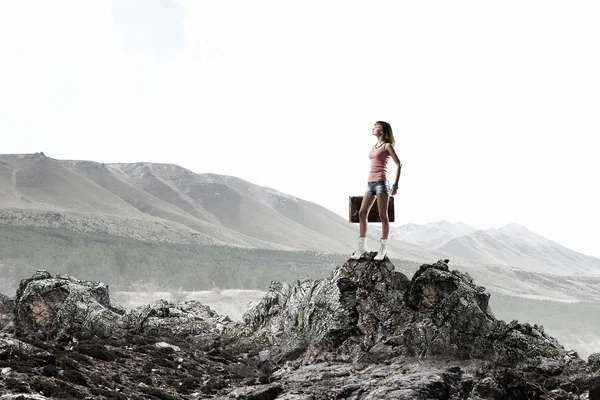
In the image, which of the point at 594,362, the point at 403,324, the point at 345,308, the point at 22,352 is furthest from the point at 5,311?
the point at 594,362

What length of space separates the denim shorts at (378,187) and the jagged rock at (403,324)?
2.98 metres

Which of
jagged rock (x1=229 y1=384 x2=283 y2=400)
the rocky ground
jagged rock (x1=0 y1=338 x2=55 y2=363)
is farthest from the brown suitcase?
jagged rock (x1=0 y1=338 x2=55 y2=363)

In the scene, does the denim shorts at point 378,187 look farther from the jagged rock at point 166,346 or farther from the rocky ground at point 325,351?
the jagged rock at point 166,346

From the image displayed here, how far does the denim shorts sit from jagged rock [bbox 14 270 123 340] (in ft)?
46.7

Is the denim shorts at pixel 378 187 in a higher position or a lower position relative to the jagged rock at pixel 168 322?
higher

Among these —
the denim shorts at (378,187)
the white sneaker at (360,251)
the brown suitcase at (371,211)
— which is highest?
the denim shorts at (378,187)

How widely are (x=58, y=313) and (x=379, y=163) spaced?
55.3ft

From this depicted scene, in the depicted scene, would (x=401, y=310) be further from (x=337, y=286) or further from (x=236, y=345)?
(x=236, y=345)

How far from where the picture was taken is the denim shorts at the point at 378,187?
17.8 metres

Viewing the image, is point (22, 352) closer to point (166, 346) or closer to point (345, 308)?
point (166, 346)

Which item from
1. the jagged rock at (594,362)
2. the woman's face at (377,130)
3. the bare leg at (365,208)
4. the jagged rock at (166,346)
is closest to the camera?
the jagged rock at (594,362)

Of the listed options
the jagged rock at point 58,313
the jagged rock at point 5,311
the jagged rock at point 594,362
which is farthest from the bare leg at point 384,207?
the jagged rock at point 5,311

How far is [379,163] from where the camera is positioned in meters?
17.7

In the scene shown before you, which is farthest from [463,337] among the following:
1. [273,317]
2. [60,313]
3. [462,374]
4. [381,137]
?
[60,313]
